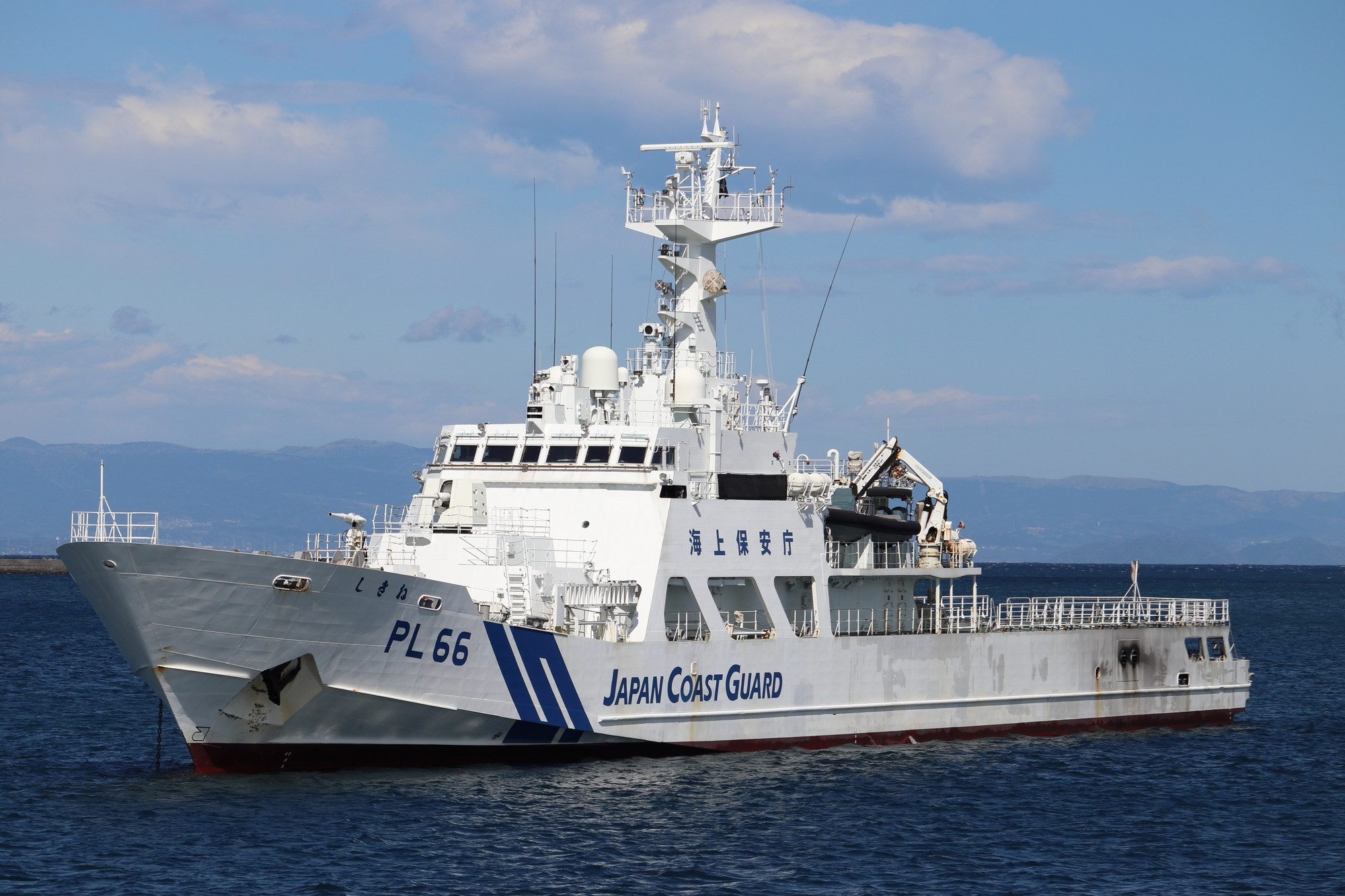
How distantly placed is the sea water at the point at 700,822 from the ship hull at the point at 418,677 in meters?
0.48

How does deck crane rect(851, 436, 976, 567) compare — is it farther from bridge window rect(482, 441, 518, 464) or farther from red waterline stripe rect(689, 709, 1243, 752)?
bridge window rect(482, 441, 518, 464)

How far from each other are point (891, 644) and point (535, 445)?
741 cm

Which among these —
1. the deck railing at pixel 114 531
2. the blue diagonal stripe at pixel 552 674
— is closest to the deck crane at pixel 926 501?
the blue diagonal stripe at pixel 552 674

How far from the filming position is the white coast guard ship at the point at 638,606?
20.4m

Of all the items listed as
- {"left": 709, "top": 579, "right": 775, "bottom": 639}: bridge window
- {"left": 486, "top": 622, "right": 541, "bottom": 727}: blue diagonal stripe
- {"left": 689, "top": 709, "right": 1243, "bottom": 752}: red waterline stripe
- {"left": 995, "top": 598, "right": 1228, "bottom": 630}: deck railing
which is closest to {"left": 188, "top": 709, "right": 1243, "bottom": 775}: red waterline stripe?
{"left": 689, "top": 709, "right": 1243, "bottom": 752}: red waterline stripe

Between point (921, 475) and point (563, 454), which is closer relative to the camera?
point (563, 454)

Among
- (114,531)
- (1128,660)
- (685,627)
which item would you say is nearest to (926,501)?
(1128,660)

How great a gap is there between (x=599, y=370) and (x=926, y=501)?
8.03 meters

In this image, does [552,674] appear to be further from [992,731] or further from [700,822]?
[992,731]

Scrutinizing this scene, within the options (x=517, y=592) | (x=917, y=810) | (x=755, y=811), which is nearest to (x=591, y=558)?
(x=517, y=592)

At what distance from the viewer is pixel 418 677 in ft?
69.3

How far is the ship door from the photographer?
30828mm

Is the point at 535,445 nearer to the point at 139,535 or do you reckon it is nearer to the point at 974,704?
the point at 139,535

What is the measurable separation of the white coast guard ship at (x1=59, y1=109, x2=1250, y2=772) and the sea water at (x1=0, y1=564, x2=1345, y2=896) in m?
0.76
